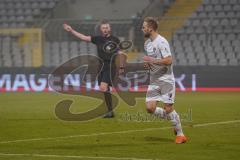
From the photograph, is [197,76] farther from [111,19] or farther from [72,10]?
[72,10]

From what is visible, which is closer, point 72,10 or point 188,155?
point 188,155

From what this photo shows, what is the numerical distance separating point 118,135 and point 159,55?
7.43ft

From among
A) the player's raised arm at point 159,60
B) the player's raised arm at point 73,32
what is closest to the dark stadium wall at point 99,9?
the player's raised arm at point 73,32

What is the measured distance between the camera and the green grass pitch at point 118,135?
37.5 ft

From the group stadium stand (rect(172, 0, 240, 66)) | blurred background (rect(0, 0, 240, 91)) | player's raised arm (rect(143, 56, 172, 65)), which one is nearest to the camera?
player's raised arm (rect(143, 56, 172, 65))

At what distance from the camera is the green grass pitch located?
37.5ft

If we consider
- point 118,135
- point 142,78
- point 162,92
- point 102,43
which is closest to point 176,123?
point 162,92

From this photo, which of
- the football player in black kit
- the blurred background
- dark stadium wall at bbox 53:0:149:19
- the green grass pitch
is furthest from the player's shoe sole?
dark stadium wall at bbox 53:0:149:19

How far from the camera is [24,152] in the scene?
11695 millimetres

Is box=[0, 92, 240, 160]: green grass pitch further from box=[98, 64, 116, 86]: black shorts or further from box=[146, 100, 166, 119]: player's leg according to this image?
box=[98, 64, 116, 86]: black shorts

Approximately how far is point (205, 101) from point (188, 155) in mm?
13910

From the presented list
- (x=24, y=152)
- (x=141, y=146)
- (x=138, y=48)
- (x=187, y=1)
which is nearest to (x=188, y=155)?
(x=141, y=146)

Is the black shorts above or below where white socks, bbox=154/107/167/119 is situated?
above

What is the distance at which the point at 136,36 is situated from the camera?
1350 inches
